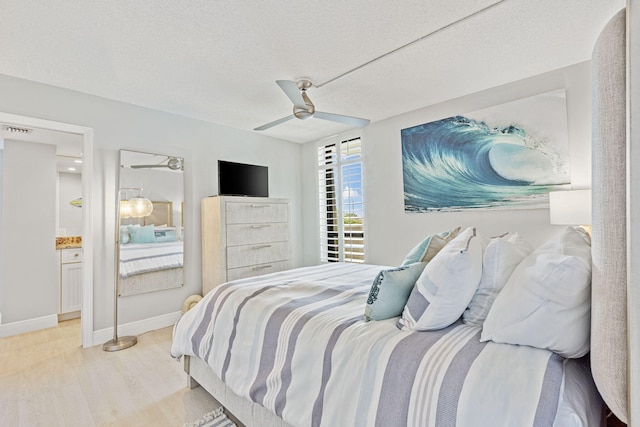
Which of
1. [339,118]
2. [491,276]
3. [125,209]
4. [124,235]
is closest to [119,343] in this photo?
[124,235]

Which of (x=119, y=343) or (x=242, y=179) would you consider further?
(x=242, y=179)

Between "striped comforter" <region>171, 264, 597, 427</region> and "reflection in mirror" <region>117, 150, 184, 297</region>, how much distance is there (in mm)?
1741

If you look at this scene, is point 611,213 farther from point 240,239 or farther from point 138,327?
point 138,327

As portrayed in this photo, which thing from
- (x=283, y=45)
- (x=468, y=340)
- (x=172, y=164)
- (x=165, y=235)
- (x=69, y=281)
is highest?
(x=283, y=45)

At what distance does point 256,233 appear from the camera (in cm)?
394

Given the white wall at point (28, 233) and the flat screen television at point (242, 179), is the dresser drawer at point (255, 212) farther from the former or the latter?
the white wall at point (28, 233)

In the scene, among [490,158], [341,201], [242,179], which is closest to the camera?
[490,158]

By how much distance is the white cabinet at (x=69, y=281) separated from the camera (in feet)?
12.3

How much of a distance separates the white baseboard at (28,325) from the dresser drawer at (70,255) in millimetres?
662

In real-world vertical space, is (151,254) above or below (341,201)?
below

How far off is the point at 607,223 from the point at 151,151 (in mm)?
3816

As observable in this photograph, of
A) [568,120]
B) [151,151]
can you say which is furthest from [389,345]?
[151,151]

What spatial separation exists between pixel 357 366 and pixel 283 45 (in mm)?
2159

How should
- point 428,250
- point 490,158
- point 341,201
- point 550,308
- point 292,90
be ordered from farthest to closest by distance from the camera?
point 341,201
point 490,158
point 292,90
point 428,250
point 550,308
